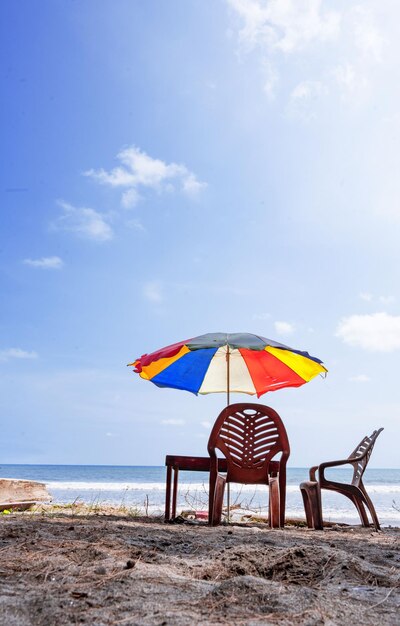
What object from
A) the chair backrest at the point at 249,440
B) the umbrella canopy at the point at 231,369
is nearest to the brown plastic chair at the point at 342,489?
the chair backrest at the point at 249,440

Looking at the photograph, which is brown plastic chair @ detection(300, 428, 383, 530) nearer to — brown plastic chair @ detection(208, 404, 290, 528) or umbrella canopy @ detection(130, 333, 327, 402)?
brown plastic chair @ detection(208, 404, 290, 528)

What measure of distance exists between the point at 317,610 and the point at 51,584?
104 cm

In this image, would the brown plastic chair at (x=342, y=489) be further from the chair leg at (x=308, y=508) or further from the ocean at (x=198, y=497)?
the ocean at (x=198, y=497)

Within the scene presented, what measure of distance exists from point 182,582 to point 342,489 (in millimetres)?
3567

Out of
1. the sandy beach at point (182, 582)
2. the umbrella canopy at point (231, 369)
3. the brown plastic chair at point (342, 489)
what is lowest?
the sandy beach at point (182, 582)

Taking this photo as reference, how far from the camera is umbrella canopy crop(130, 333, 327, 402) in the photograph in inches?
239

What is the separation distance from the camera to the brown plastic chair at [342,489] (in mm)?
5156

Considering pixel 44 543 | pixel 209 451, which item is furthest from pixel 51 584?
pixel 209 451

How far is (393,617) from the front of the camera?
1.92 m

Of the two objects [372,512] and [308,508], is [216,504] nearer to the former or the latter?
[308,508]

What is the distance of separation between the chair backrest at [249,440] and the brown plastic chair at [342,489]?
523 millimetres

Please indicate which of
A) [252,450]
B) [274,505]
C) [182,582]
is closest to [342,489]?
[274,505]

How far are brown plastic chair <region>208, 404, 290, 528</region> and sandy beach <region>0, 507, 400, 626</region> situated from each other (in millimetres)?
1588

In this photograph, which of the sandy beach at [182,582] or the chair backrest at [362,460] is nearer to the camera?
the sandy beach at [182,582]
